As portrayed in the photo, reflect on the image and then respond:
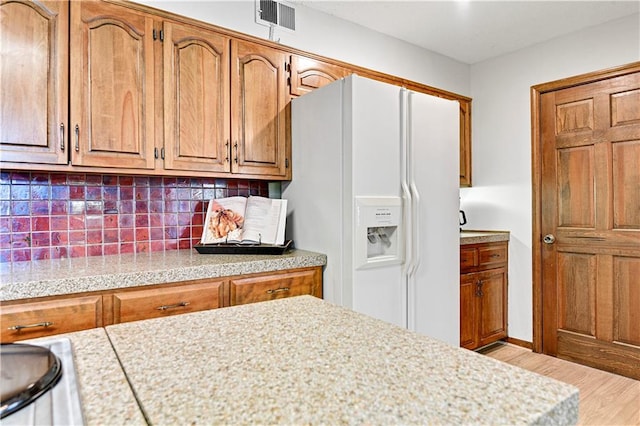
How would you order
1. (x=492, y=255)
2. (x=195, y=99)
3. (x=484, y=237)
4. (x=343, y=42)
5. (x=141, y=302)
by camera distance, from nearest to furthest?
(x=141, y=302) < (x=195, y=99) < (x=343, y=42) < (x=484, y=237) < (x=492, y=255)

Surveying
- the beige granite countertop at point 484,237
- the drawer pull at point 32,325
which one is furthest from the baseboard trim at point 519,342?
the drawer pull at point 32,325

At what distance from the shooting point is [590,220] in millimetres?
2859

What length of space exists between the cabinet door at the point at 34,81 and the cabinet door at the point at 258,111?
2.76 ft

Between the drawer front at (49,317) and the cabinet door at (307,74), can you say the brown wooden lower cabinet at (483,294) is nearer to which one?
the cabinet door at (307,74)

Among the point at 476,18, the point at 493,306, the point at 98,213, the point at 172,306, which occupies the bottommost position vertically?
the point at 493,306

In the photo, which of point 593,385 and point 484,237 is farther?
point 484,237

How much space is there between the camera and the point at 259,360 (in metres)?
0.63

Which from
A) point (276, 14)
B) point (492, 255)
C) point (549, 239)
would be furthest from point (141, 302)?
point (549, 239)

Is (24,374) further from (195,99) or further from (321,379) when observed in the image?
(195,99)

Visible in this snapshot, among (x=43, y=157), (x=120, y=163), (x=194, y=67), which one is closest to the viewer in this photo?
(x=43, y=157)

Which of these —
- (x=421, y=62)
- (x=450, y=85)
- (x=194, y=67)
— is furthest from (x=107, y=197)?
(x=450, y=85)

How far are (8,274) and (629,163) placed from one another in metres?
3.68

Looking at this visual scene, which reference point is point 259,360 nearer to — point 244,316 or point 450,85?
point 244,316

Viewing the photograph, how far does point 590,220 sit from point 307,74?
2351mm
